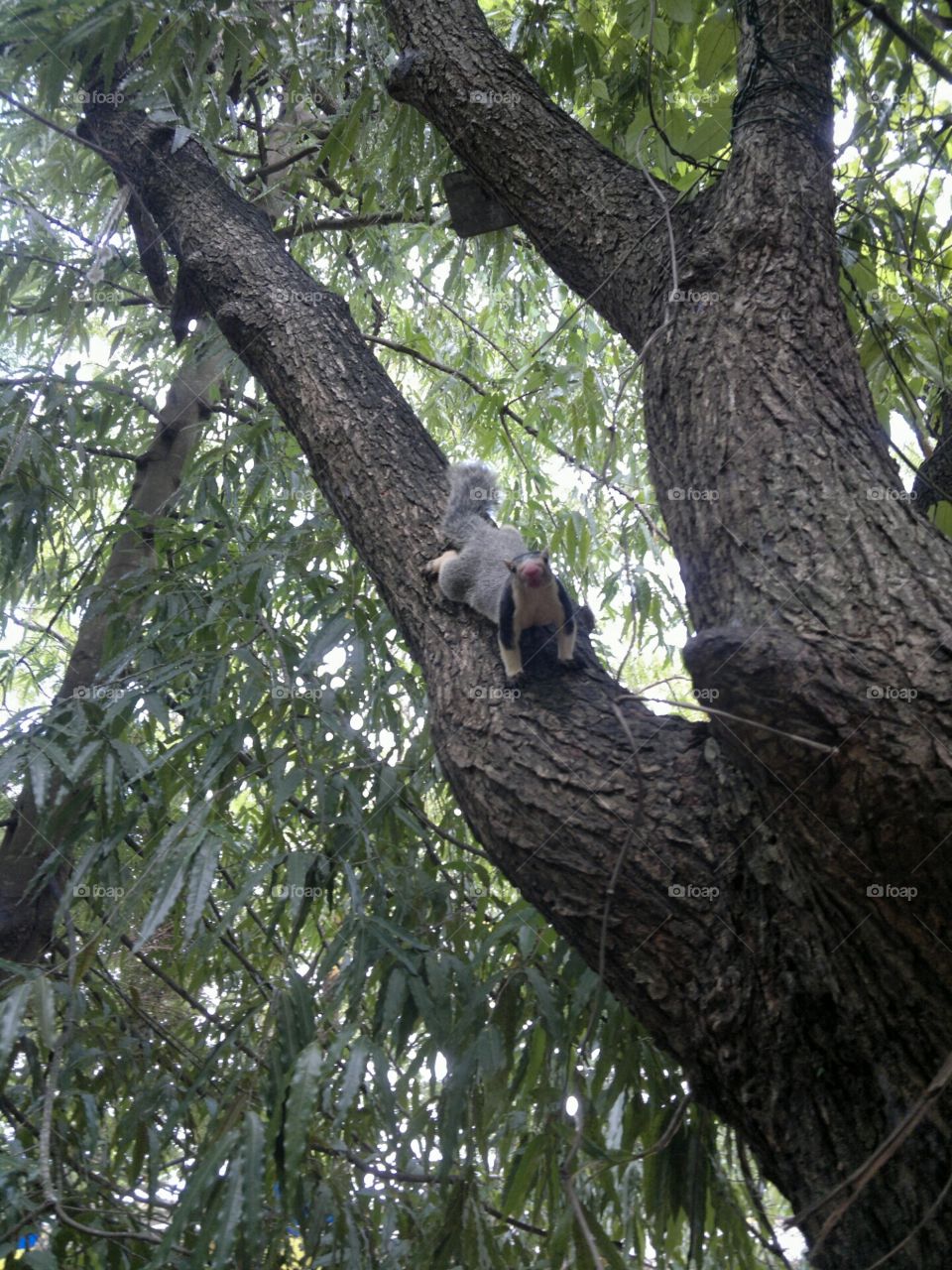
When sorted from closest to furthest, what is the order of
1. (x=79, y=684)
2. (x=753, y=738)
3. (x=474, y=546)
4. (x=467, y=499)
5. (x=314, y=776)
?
(x=753, y=738) → (x=314, y=776) → (x=474, y=546) → (x=467, y=499) → (x=79, y=684)

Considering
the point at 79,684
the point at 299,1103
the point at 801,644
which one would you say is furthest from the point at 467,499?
the point at 299,1103

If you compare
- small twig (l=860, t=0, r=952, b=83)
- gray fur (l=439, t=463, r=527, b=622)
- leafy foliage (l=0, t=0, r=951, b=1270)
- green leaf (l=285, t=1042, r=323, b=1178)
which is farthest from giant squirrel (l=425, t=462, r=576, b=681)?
small twig (l=860, t=0, r=952, b=83)

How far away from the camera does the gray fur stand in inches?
95.2

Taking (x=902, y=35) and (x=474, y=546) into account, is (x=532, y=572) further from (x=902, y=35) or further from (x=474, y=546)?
(x=902, y=35)

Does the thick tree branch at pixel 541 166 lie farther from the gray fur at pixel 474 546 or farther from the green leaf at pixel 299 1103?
the green leaf at pixel 299 1103

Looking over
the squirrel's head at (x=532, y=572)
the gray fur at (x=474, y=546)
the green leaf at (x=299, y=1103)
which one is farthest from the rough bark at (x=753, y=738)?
the green leaf at (x=299, y=1103)

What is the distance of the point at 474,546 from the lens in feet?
8.69

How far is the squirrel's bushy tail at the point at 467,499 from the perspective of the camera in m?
2.53

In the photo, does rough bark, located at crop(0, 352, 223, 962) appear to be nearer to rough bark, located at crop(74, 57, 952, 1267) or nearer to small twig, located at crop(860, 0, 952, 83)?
rough bark, located at crop(74, 57, 952, 1267)

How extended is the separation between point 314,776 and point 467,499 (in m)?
1.00

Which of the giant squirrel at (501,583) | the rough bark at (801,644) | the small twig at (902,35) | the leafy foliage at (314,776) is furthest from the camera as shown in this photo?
the giant squirrel at (501,583)

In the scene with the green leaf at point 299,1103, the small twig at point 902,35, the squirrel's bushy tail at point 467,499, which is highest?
the squirrel's bushy tail at point 467,499

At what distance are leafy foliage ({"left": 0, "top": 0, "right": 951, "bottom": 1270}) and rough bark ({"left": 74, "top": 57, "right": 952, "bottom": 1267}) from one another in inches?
8.9

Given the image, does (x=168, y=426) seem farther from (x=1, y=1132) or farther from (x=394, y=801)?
(x=1, y=1132)
